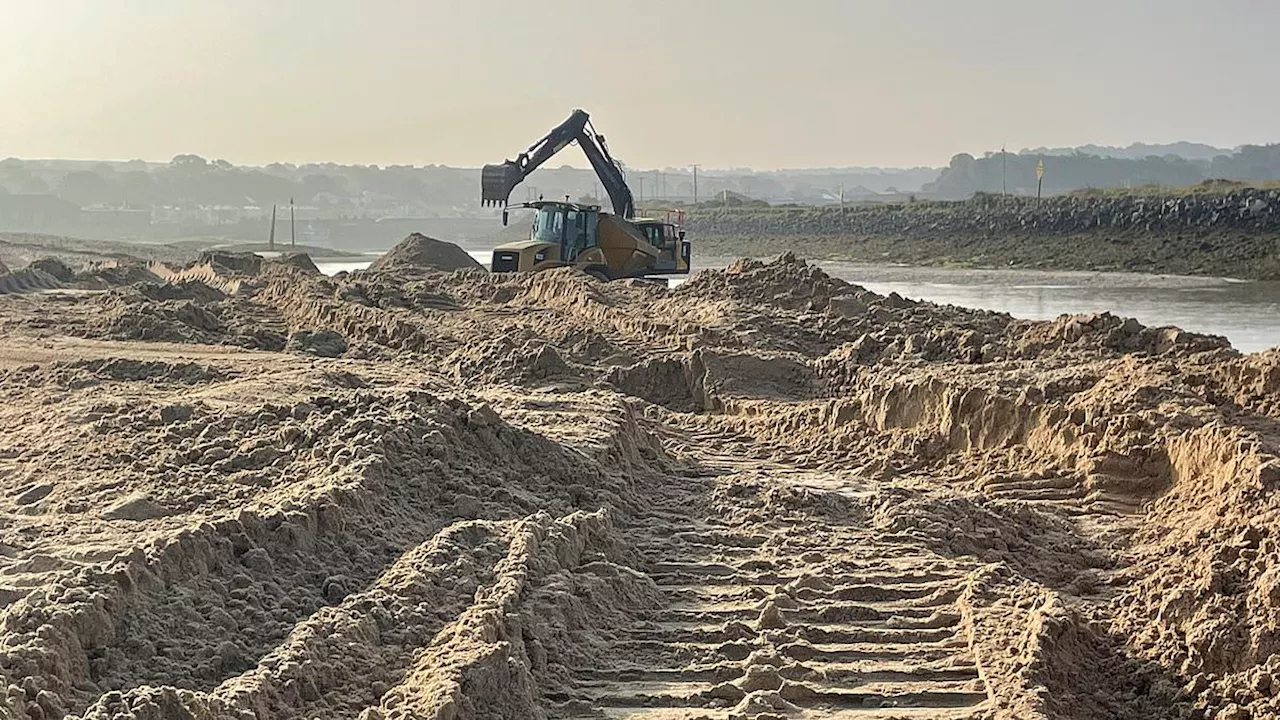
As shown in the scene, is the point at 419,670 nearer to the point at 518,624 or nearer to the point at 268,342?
the point at 518,624

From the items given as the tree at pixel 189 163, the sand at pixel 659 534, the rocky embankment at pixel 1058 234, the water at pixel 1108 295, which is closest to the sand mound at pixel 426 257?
the water at pixel 1108 295

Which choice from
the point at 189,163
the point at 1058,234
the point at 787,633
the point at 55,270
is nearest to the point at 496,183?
the point at 55,270

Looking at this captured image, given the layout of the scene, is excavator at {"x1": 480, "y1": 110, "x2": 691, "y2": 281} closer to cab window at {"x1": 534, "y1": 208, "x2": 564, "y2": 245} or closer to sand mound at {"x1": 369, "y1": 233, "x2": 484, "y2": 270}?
cab window at {"x1": 534, "y1": 208, "x2": 564, "y2": 245}

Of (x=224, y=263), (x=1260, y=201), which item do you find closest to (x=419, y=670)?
(x=224, y=263)

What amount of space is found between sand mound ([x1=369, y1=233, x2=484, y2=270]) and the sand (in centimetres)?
1558

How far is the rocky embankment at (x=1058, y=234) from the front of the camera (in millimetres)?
34344

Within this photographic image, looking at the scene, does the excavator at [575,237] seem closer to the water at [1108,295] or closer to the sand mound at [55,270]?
the water at [1108,295]

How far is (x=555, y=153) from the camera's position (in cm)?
2584

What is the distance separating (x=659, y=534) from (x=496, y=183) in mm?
17609

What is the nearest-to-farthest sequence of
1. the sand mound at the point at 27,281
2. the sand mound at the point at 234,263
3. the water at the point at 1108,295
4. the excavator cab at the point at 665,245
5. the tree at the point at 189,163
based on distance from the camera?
the sand mound at the point at 27,281 → the water at the point at 1108,295 → the excavator cab at the point at 665,245 → the sand mound at the point at 234,263 → the tree at the point at 189,163

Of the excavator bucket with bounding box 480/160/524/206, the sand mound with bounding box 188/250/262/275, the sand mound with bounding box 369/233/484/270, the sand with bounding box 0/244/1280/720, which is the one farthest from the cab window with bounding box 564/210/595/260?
the sand with bounding box 0/244/1280/720

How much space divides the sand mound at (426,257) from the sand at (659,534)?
613 inches

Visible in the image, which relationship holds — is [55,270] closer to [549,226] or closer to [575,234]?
[549,226]

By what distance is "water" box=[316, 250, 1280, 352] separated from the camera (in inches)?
845
